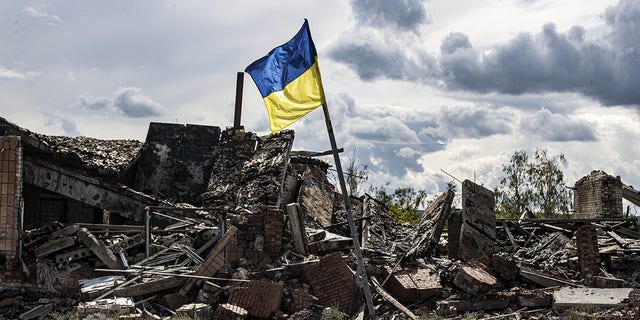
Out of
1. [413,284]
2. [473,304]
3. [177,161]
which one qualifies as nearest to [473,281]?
[473,304]

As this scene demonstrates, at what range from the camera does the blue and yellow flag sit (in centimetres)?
1098

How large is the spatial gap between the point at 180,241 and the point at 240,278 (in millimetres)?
1787

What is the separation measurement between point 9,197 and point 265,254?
488cm

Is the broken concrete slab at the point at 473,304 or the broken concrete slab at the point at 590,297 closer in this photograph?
the broken concrete slab at the point at 590,297

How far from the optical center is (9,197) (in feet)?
42.7

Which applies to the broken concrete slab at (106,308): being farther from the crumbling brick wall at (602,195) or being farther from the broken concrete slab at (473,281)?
the crumbling brick wall at (602,195)

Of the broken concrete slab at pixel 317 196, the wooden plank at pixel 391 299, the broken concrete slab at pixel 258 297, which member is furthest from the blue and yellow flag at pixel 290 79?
the broken concrete slab at pixel 317 196

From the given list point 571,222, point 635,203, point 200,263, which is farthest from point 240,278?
point 635,203

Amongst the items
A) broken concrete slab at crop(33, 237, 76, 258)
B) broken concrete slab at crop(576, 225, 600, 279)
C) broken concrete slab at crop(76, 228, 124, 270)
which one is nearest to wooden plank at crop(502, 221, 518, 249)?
broken concrete slab at crop(576, 225, 600, 279)

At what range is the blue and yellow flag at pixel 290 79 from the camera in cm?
1098

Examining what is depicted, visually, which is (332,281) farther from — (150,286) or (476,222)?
(476,222)

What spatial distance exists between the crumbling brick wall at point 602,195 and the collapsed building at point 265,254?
336cm

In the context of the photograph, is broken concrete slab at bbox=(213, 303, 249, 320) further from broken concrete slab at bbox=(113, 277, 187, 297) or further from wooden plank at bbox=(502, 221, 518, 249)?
wooden plank at bbox=(502, 221, 518, 249)

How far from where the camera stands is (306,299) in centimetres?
1193
